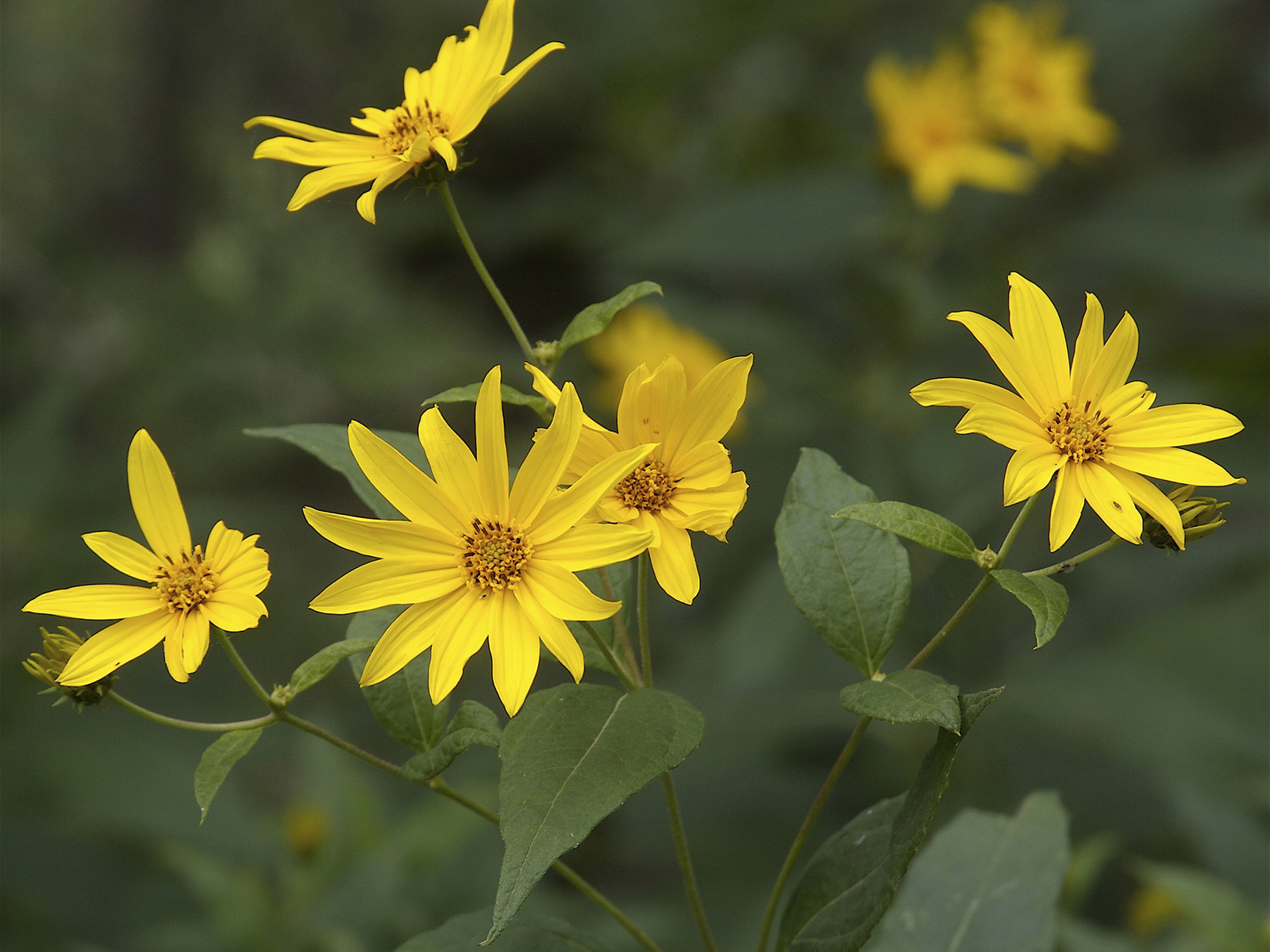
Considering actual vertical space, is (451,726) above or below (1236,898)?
below

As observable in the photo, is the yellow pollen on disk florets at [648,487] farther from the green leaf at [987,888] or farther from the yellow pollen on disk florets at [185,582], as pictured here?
the green leaf at [987,888]

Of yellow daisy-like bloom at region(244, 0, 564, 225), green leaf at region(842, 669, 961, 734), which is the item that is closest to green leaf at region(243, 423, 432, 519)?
yellow daisy-like bloom at region(244, 0, 564, 225)

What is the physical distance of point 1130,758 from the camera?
290 centimetres

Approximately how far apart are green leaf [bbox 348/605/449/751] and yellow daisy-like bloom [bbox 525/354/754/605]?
241 mm

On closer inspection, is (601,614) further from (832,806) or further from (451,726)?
(832,806)

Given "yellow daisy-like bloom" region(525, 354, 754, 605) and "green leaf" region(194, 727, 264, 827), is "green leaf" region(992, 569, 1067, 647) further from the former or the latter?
"green leaf" region(194, 727, 264, 827)

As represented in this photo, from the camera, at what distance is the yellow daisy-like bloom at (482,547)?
941 millimetres

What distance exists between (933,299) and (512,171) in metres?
3.41

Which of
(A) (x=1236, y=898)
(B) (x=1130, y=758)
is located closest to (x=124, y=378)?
(B) (x=1130, y=758)

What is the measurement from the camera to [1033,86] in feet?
11.0

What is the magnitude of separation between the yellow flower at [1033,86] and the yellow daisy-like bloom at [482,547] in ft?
8.89

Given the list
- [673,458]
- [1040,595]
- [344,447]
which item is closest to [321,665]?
[344,447]

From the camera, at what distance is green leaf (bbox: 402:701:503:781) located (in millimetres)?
972

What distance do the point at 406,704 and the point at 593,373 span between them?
3466mm
